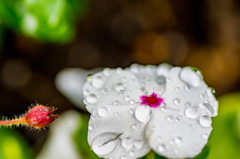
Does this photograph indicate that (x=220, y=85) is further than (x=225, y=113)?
Yes

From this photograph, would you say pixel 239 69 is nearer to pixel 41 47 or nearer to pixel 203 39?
pixel 203 39

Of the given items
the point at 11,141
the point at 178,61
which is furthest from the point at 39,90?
the point at 178,61

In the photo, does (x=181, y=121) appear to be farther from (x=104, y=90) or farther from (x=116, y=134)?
(x=104, y=90)

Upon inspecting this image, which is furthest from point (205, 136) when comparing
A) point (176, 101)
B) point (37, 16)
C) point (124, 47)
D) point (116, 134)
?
point (124, 47)

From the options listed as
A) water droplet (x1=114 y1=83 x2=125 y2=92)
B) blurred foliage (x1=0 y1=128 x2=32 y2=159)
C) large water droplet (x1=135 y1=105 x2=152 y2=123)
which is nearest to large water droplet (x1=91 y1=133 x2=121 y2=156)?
large water droplet (x1=135 y1=105 x2=152 y2=123)

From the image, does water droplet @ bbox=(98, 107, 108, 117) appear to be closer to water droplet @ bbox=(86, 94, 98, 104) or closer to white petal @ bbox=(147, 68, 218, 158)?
water droplet @ bbox=(86, 94, 98, 104)

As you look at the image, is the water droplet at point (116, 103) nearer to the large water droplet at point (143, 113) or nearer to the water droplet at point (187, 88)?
the large water droplet at point (143, 113)

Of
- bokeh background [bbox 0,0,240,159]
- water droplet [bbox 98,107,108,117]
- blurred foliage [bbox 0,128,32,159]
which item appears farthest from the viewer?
bokeh background [bbox 0,0,240,159]
